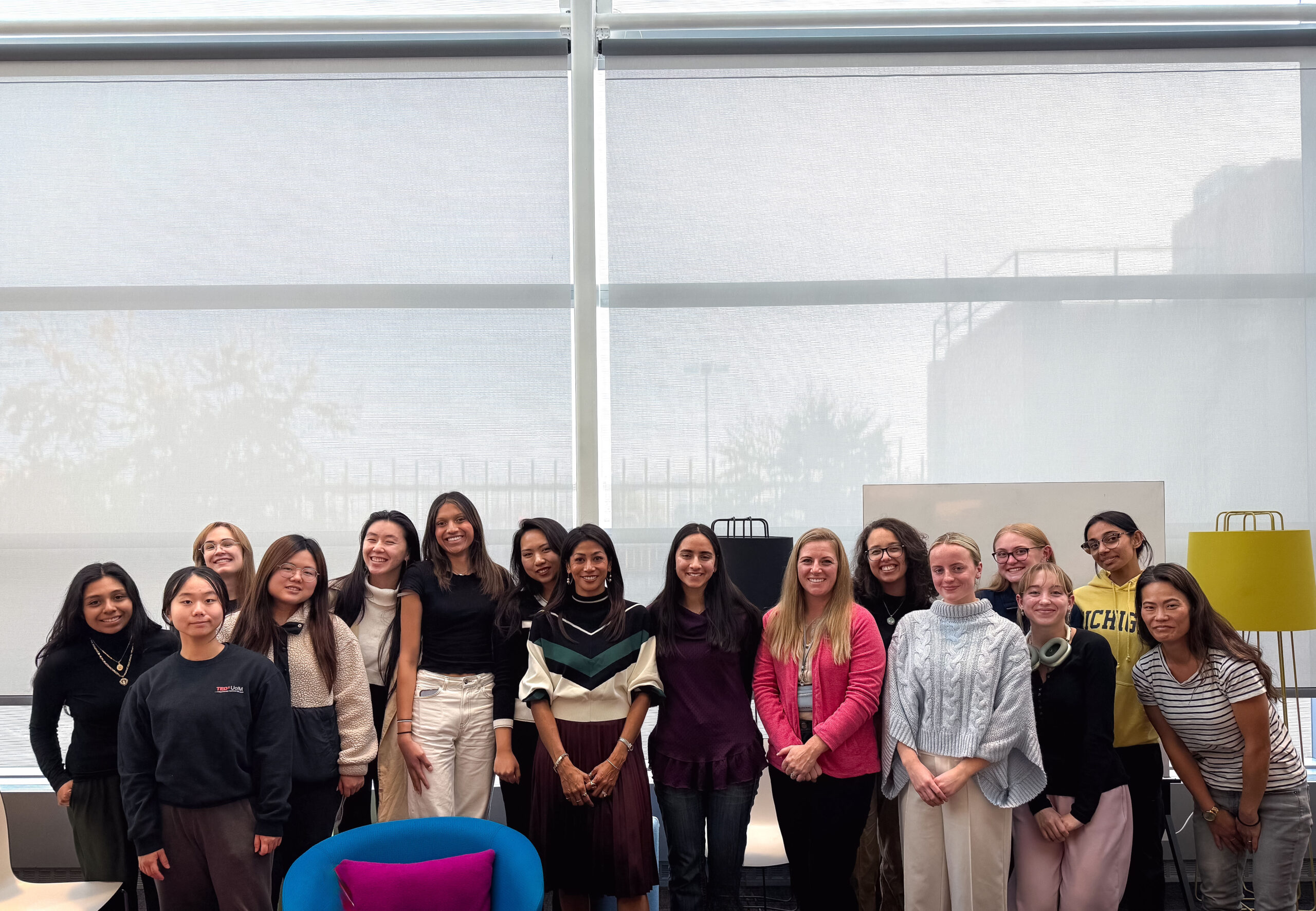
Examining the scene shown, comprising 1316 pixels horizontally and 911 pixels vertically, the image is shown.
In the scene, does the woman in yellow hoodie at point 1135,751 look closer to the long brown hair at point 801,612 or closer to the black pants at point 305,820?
the long brown hair at point 801,612

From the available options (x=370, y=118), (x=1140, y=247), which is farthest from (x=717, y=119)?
(x=1140, y=247)

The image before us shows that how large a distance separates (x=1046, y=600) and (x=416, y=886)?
2130 mm

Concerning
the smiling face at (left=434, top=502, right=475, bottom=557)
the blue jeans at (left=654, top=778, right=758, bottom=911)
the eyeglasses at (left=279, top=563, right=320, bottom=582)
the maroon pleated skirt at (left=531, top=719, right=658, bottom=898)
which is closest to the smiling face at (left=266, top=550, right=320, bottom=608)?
the eyeglasses at (left=279, top=563, right=320, bottom=582)

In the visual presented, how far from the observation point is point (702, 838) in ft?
9.20

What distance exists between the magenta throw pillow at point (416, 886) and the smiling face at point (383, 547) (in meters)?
1.05

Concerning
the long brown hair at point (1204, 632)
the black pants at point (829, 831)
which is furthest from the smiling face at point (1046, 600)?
the black pants at point (829, 831)

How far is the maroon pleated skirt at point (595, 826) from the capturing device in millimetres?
2697

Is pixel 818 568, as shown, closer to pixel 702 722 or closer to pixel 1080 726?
pixel 702 722

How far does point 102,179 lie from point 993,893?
16.6 ft

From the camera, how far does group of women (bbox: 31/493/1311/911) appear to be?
2645mm

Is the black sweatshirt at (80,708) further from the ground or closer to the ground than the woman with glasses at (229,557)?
closer to the ground

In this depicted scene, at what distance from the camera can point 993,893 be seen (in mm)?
2645

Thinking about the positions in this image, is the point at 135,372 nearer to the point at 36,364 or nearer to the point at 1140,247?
the point at 36,364

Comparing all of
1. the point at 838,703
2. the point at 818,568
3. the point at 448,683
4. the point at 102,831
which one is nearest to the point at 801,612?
the point at 818,568
